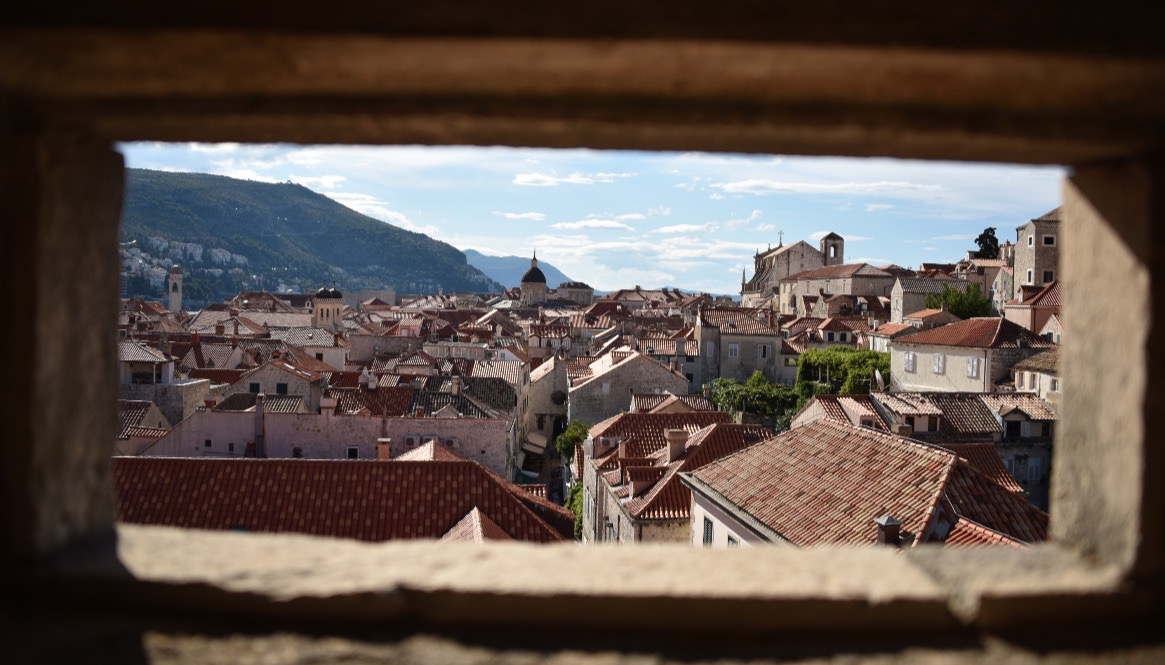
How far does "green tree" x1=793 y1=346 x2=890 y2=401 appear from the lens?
45.3 meters

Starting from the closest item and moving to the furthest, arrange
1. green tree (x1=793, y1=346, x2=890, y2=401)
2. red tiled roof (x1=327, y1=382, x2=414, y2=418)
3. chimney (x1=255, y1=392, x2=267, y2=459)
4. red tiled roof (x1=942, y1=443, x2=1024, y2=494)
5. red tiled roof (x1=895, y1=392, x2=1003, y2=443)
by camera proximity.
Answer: red tiled roof (x1=942, y1=443, x2=1024, y2=494)
chimney (x1=255, y1=392, x2=267, y2=459)
red tiled roof (x1=895, y1=392, x2=1003, y2=443)
red tiled roof (x1=327, y1=382, x2=414, y2=418)
green tree (x1=793, y1=346, x2=890, y2=401)

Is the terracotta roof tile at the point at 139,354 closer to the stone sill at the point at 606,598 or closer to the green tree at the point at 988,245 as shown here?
the stone sill at the point at 606,598

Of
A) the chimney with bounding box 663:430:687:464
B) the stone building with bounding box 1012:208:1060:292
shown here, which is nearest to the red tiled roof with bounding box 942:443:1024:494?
the chimney with bounding box 663:430:687:464

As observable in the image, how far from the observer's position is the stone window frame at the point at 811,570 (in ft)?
7.25

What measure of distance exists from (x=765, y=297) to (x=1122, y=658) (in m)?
97.2

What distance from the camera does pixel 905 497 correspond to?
40.2ft

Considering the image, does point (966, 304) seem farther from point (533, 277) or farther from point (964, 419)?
point (533, 277)

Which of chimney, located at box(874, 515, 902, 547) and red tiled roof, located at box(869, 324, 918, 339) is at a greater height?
red tiled roof, located at box(869, 324, 918, 339)

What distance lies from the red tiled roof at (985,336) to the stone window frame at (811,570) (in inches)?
1534

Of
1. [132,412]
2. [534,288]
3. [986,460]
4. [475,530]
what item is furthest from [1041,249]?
[534,288]

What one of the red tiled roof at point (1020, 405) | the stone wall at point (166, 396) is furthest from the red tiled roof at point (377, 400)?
the red tiled roof at point (1020, 405)

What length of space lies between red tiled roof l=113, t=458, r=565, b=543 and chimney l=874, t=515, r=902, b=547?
5003mm

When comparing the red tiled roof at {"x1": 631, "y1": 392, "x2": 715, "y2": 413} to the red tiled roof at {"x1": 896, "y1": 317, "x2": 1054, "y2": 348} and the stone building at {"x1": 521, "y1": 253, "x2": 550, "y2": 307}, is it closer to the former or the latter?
the red tiled roof at {"x1": 896, "y1": 317, "x2": 1054, "y2": 348}

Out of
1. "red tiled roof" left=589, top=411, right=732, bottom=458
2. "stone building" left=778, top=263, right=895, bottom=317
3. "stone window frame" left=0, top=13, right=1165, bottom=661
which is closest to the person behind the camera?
"stone window frame" left=0, top=13, right=1165, bottom=661
